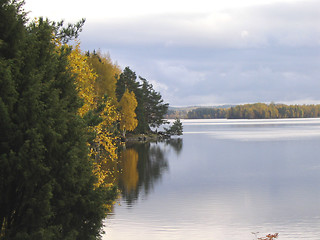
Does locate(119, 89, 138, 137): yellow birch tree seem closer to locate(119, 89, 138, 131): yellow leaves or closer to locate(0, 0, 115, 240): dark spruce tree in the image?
locate(119, 89, 138, 131): yellow leaves

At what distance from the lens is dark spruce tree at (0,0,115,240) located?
29.4 ft

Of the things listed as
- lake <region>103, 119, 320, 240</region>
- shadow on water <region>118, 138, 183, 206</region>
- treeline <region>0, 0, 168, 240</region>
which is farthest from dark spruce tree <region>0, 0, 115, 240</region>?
shadow on water <region>118, 138, 183, 206</region>

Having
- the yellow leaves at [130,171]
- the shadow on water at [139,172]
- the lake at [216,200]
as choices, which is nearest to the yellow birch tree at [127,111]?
the shadow on water at [139,172]

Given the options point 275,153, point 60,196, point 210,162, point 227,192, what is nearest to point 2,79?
point 60,196

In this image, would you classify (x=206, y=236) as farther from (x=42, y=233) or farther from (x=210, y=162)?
(x=210, y=162)

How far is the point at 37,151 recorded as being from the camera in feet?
29.0

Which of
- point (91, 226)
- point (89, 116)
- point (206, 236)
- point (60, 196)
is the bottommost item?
point (206, 236)

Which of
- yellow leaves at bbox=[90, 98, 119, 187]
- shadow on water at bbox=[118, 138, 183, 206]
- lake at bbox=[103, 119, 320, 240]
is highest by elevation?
yellow leaves at bbox=[90, 98, 119, 187]

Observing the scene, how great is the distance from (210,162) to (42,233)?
42526 mm

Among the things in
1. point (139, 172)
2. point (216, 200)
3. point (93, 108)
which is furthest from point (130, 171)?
point (93, 108)

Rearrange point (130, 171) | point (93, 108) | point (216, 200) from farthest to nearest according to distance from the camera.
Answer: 1. point (130, 171)
2. point (216, 200)
3. point (93, 108)

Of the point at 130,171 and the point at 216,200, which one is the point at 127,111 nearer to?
the point at 130,171

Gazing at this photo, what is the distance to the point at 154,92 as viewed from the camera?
92000 millimetres

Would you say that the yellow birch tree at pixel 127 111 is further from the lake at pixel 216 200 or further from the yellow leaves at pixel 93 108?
the yellow leaves at pixel 93 108
